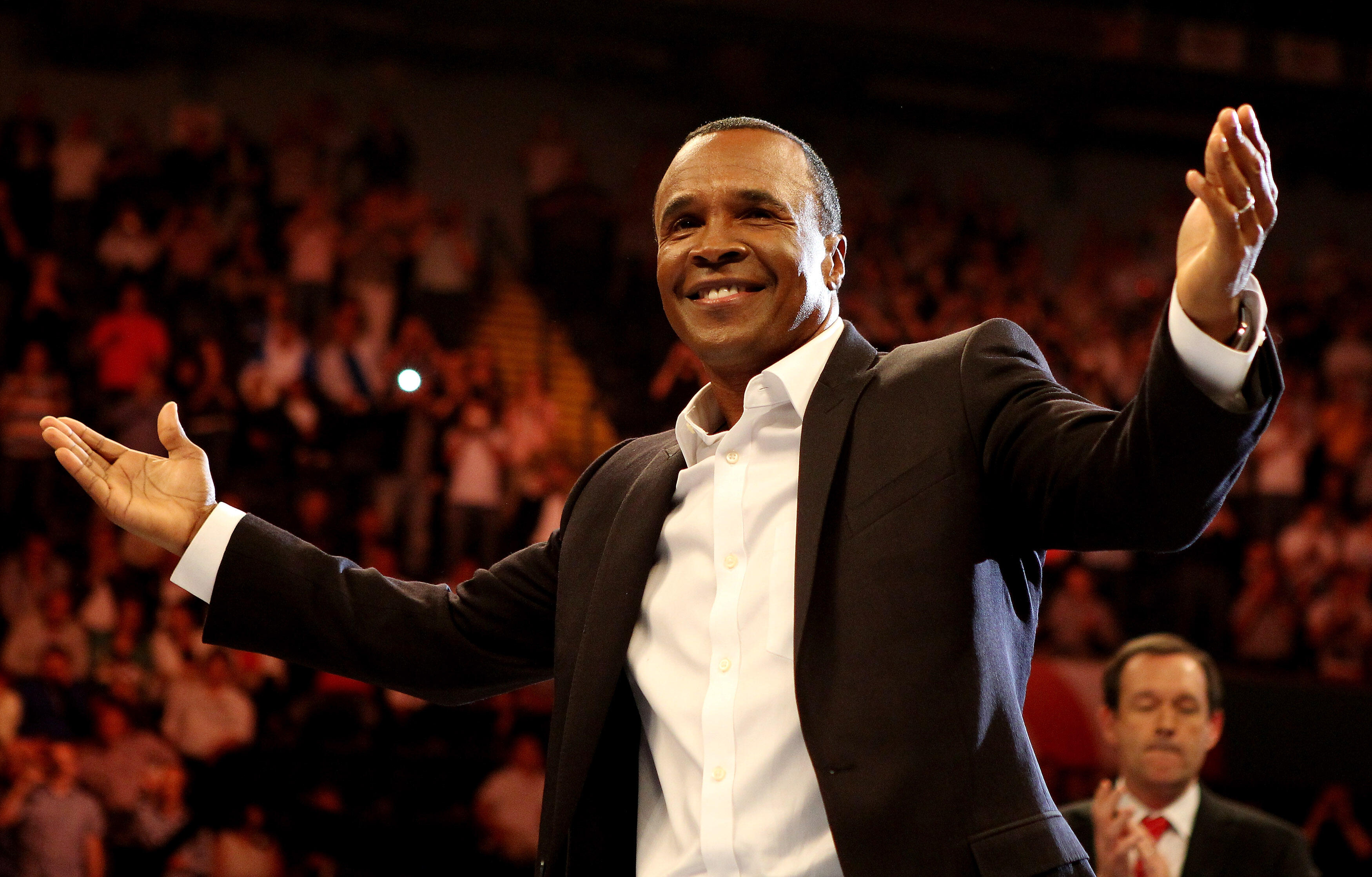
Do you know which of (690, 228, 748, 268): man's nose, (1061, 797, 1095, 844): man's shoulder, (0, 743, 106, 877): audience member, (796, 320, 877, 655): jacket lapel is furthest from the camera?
(0, 743, 106, 877): audience member

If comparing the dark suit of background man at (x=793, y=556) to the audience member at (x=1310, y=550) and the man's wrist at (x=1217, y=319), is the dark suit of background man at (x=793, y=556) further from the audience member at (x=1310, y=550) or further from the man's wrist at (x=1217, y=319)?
the audience member at (x=1310, y=550)

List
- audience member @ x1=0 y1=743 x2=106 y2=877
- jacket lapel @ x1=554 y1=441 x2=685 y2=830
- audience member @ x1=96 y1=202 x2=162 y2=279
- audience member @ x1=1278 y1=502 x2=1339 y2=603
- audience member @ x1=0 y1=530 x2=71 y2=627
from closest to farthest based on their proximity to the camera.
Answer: jacket lapel @ x1=554 y1=441 x2=685 y2=830, audience member @ x1=0 y1=743 x2=106 y2=877, audience member @ x1=0 y1=530 x2=71 y2=627, audience member @ x1=1278 y1=502 x2=1339 y2=603, audience member @ x1=96 y1=202 x2=162 y2=279

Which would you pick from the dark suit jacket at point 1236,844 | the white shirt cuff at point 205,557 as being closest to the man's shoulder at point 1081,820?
the dark suit jacket at point 1236,844

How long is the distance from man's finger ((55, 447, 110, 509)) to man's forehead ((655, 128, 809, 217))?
3.06 feet

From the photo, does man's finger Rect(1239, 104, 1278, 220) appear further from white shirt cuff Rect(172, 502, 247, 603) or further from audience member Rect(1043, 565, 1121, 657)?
audience member Rect(1043, 565, 1121, 657)

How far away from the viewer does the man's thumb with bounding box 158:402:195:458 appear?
2.06m

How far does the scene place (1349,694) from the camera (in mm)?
7398

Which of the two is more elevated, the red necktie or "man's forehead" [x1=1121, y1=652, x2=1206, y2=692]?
"man's forehead" [x1=1121, y1=652, x2=1206, y2=692]

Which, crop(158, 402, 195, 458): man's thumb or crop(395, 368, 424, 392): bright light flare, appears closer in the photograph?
crop(158, 402, 195, 458): man's thumb

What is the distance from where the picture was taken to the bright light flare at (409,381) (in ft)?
25.6

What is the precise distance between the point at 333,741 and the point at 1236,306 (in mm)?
5748

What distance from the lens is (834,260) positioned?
6.94 ft

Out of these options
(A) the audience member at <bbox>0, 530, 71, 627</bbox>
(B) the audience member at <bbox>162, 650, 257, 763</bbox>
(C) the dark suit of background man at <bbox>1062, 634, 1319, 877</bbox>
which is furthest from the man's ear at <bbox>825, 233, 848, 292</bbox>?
(A) the audience member at <bbox>0, 530, 71, 627</bbox>

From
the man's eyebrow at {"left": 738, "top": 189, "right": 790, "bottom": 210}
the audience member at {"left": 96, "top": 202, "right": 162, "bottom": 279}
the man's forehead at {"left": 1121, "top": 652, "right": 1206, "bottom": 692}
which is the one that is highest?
the audience member at {"left": 96, "top": 202, "right": 162, "bottom": 279}
